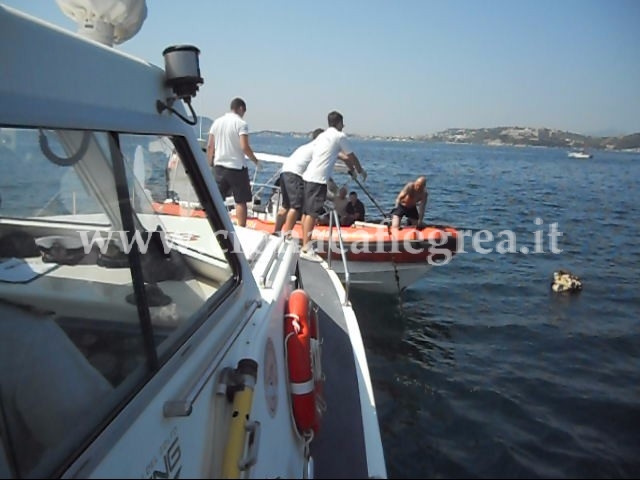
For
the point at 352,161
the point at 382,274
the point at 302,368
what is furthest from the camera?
the point at 382,274

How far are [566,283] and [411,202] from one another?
134 inches

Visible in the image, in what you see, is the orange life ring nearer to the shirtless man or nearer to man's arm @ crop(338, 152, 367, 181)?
man's arm @ crop(338, 152, 367, 181)

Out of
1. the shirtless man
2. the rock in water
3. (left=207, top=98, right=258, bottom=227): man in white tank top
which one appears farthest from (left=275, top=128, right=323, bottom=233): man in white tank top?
the rock in water

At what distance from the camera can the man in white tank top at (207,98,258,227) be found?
20.3 ft

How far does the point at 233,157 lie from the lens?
619cm

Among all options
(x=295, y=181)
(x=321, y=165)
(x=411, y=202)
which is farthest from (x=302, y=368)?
(x=411, y=202)

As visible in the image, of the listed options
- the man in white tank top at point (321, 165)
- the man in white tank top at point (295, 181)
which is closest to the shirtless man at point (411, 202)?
the man in white tank top at point (321, 165)

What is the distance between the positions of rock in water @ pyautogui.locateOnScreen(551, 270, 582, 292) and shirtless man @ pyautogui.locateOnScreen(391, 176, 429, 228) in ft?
9.87

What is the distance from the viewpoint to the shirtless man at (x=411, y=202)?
28.1ft

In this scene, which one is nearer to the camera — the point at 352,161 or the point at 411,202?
the point at 352,161

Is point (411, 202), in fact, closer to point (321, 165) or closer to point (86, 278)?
point (321, 165)

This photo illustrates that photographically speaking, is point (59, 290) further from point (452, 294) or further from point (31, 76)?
point (452, 294)

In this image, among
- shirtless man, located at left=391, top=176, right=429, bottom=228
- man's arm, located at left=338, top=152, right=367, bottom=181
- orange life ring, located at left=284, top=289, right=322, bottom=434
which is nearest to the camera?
orange life ring, located at left=284, top=289, right=322, bottom=434

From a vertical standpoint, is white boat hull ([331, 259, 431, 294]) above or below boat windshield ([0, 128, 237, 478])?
below
